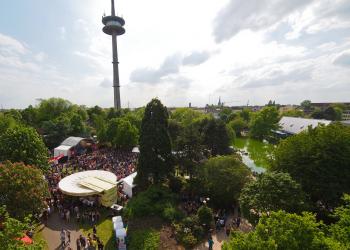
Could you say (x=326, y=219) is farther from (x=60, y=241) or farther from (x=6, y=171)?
(x=6, y=171)

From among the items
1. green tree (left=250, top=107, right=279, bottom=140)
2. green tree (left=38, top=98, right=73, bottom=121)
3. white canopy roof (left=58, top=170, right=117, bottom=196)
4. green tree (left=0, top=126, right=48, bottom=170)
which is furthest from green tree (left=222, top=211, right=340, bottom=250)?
green tree (left=38, top=98, right=73, bottom=121)

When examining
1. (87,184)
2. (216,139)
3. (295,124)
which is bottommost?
(87,184)

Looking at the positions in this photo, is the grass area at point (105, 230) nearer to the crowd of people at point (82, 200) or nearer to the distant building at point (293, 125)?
the crowd of people at point (82, 200)

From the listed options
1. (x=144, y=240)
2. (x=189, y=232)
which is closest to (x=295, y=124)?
(x=189, y=232)

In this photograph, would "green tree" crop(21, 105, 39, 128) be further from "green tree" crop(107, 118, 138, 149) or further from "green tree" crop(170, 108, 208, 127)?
"green tree" crop(170, 108, 208, 127)

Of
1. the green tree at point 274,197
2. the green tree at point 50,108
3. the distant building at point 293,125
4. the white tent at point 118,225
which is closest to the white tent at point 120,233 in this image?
the white tent at point 118,225

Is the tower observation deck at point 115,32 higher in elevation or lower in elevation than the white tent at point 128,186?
higher

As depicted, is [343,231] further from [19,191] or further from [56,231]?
[19,191]

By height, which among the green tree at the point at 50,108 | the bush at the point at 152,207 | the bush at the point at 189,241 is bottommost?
the bush at the point at 189,241
